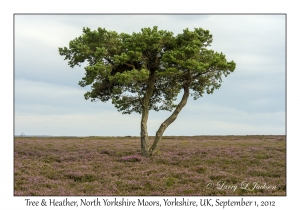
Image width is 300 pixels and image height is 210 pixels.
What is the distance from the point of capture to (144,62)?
24750mm

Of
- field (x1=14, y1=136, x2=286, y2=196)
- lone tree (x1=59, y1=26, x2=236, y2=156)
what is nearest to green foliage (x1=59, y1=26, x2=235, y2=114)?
lone tree (x1=59, y1=26, x2=236, y2=156)

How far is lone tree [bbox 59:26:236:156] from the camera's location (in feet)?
76.6

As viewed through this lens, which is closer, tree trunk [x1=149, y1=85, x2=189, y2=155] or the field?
the field

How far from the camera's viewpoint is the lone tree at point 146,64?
2336cm

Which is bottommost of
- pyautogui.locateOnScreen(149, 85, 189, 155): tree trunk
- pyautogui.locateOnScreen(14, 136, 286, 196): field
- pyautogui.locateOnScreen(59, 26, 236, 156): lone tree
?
pyautogui.locateOnScreen(14, 136, 286, 196): field

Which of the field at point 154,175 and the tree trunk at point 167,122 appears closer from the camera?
the field at point 154,175

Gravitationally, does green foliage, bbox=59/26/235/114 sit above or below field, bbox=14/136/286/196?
above

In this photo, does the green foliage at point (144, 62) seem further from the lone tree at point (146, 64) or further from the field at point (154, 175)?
the field at point (154, 175)

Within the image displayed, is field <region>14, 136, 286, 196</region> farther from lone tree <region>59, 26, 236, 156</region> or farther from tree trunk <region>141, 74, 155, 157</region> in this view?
lone tree <region>59, 26, 236, 156</region>

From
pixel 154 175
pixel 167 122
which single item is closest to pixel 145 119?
pixel 167 122

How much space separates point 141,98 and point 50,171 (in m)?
10.2

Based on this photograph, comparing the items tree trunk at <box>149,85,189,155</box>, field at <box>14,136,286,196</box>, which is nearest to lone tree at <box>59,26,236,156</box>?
tree trunk at <box>149,85,189,155</box>

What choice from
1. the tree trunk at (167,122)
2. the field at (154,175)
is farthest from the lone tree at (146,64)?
the field at (154,175)
